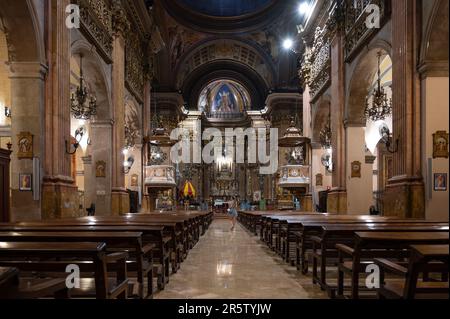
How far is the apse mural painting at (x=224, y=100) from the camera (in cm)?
3697

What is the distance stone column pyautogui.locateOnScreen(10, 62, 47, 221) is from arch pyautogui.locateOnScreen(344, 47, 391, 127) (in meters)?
8.05

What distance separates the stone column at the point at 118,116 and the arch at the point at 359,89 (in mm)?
6678

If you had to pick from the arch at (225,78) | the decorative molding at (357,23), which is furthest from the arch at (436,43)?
the arch at (225,78)

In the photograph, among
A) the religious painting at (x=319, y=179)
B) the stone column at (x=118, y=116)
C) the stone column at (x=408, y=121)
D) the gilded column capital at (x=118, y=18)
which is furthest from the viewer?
the religious painting at (x=319, y=179)

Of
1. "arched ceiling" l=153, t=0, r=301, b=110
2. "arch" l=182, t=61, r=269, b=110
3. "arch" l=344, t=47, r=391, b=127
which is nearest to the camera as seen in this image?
"arch" l=344, t=47, r=391, b=127

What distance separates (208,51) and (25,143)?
73.0ft

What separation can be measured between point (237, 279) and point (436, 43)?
18.7 ft

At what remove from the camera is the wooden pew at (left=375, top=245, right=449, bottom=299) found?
218 cm

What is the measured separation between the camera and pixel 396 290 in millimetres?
2568

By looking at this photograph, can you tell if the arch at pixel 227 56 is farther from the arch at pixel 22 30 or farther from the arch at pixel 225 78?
the arch at pixel 22 30

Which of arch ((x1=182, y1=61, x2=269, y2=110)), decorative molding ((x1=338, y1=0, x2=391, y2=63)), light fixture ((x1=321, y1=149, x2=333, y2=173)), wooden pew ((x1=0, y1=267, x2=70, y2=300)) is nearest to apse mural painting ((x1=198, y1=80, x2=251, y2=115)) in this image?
arch ((x1=182, y1=61, x2=269, y2=110))

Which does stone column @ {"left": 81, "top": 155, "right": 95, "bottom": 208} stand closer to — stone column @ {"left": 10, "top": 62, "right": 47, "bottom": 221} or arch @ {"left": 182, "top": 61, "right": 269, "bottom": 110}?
stone column @ {"left": 10, "top": 62, "right": 47, "bottom": 221}
